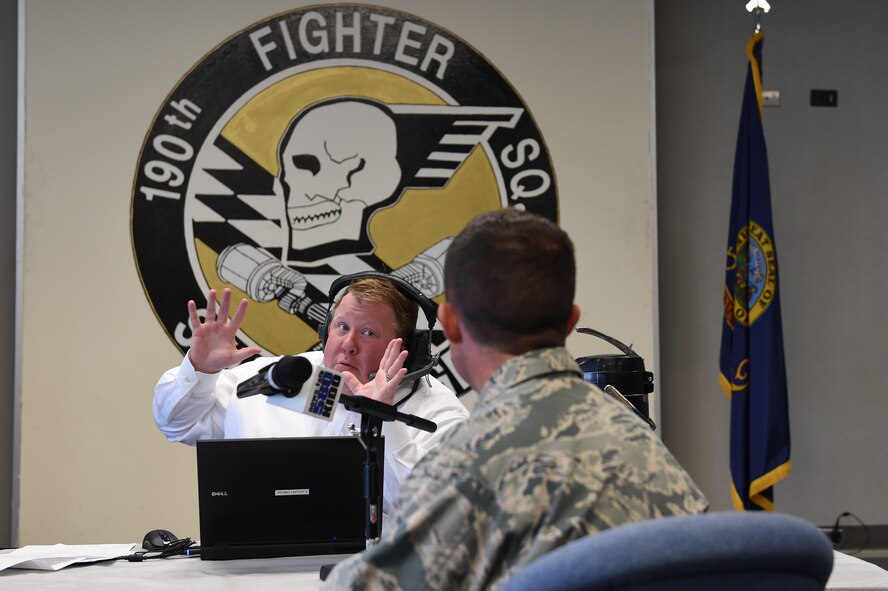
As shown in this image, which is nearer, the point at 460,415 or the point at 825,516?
the point at 460,415

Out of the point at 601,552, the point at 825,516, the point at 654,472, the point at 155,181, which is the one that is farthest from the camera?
the point at 825,516

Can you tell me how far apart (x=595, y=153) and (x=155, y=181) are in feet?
6.18

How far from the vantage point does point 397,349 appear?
2568mm

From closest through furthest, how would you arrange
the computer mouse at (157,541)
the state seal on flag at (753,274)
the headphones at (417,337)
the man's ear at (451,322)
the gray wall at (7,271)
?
1. the man's ear at (451,322)
2. the computer mouse at (157,541)
3. the headphones at (417,337)
4. the gray wall at (7,271)
5. the state seal on flag at (753,274)

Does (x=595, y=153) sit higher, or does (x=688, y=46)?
(x=688, y=46)

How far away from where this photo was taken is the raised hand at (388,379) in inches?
96.3

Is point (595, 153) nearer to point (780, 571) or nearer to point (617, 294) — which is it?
point (617, 294)

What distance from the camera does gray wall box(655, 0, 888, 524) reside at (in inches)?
178

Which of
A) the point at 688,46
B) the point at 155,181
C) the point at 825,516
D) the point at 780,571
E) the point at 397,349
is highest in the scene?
the point at 688,46

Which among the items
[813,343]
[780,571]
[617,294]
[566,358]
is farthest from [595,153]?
[780,571]

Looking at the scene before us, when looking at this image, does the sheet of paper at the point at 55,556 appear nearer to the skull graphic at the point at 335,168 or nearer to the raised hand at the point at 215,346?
the raised hand at the point at 215,346

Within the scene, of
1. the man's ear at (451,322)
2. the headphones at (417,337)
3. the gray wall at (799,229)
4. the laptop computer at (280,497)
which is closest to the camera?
the man's ear at (451,322)

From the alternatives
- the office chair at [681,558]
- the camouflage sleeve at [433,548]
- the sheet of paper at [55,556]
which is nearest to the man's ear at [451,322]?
the camouflage sleeve at [433,548]

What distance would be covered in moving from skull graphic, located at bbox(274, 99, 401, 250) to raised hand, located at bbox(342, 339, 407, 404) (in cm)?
167
